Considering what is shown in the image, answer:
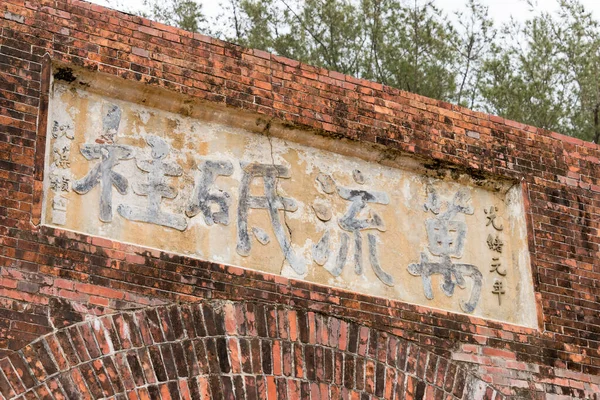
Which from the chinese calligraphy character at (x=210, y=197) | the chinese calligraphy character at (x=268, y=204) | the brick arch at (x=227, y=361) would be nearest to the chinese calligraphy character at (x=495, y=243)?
the brick arch at (x=227, y=361)

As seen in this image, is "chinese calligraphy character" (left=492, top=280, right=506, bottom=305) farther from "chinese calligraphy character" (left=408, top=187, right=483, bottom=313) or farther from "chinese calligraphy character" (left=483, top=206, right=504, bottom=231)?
"chinese calligraphy character" (left=483, top=206, right=504, bottom=231)

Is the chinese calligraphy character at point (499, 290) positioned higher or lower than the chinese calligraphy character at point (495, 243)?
lower

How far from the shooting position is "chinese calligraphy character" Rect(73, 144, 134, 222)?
23.1 ft

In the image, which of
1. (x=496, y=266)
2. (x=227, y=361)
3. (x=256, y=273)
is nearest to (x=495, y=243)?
(x=496, y=266)

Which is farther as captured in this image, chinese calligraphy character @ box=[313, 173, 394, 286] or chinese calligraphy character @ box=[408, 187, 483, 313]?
chinese calligraphy character @ box=[408, 187, 483, 313]

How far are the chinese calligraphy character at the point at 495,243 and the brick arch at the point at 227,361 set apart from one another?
3.68 ft

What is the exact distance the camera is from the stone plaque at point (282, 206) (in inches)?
281

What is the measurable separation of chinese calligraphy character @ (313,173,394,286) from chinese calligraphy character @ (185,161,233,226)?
0.71 m

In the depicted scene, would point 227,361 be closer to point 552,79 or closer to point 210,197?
point 210,197

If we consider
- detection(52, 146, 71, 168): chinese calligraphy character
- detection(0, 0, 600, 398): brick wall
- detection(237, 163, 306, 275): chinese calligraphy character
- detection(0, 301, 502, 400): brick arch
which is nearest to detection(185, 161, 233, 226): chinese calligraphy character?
detection(237, 163, 306, 275): chinese calligraphy character

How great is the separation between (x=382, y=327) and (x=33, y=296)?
2.43 meters

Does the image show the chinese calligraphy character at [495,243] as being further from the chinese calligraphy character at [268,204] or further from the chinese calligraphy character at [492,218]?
the chinese calligraphy character at [268,204]

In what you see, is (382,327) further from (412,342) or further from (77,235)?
(77,235)

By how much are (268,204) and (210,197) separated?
17.0 inches
